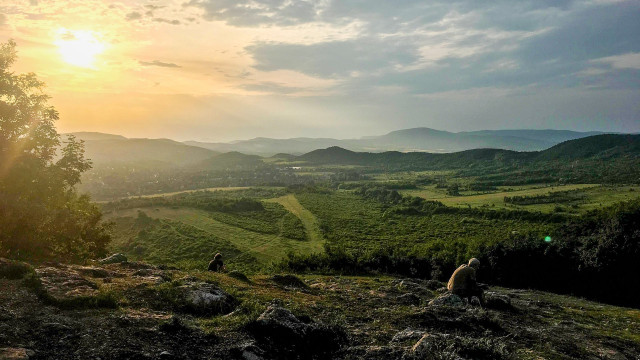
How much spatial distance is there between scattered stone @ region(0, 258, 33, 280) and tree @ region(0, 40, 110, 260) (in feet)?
22.0

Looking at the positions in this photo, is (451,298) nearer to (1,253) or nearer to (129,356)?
(129,356)

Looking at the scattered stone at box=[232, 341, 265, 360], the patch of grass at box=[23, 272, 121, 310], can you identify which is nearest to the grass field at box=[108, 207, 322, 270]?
the patch of grass at box=[23, 272, 121, 310]

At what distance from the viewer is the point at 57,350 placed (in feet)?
31.8

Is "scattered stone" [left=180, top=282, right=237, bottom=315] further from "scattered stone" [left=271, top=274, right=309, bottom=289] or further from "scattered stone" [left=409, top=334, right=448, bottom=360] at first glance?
"scattered stone" [left=409, top=334, right=448, bottom=360]

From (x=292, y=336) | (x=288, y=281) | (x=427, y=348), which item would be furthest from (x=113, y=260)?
(x=427, y=348)

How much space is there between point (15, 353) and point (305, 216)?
122 m

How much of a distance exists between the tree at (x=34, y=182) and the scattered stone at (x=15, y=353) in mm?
14169

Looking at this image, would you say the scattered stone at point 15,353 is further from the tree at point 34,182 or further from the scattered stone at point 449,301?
the scattered stone at point 449,301

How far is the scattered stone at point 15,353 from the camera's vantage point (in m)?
8.59

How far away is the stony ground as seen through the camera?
1065 cm

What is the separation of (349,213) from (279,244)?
52.7 m

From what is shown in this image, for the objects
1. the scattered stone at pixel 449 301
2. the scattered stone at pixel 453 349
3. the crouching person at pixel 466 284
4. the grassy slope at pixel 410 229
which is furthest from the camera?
the grassy slope at pixel 410 229

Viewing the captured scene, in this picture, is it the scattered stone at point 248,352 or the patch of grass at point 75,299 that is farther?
the patch of grass at point 75,299

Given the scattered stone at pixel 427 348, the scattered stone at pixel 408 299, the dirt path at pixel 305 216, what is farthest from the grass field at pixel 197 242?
the scattered stone at pixel 427 348
